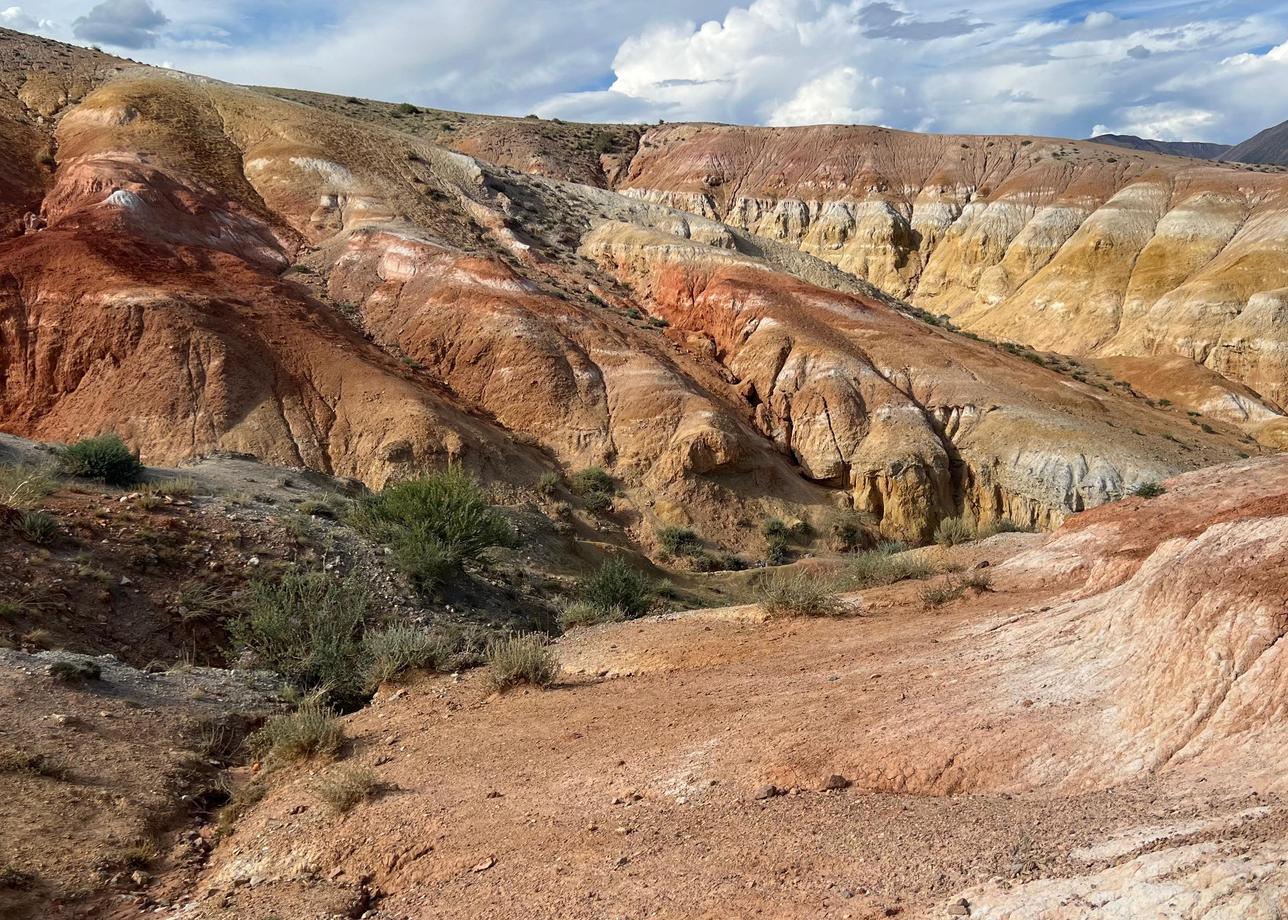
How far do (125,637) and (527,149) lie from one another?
6938 cm

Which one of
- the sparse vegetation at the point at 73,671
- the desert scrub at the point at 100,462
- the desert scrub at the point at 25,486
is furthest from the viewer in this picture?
the desert scrub at the point at 100,462

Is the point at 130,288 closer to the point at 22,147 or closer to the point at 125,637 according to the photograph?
the point at 22,147

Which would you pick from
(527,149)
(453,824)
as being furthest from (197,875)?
(527,149)

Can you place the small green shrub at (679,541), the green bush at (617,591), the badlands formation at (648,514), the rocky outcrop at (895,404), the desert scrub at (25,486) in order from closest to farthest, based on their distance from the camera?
the badlands formation at (648,514)
the desert scrub at (25,486)
the green bush at (617,591)
the small green shrub at (679,541)
the rocky outcrop at (895,404)

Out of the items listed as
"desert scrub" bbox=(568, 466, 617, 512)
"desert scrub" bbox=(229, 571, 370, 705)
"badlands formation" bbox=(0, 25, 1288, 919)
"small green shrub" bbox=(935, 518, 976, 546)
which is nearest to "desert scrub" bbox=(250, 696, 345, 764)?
"badlands formation" bbox=(0, 25, 1288, 919)

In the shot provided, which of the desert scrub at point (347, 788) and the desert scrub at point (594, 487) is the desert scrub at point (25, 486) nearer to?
the desert scrub at point (347, 788)

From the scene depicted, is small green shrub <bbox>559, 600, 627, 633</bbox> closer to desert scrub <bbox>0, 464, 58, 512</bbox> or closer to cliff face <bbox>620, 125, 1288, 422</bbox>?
desert scrub <bbox>0, 464, 58, 512</bbox>

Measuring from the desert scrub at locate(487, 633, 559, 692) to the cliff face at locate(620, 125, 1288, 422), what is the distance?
52212 millimetres

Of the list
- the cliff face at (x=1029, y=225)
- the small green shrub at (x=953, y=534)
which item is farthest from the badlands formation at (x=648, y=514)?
the small green shrub at (x=953, y=534)

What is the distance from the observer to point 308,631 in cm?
1188

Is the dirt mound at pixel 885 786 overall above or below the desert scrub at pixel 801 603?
above

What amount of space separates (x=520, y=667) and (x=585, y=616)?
180 inches

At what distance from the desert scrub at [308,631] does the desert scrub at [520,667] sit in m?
1.86

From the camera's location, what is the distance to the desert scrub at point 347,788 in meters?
6.99
